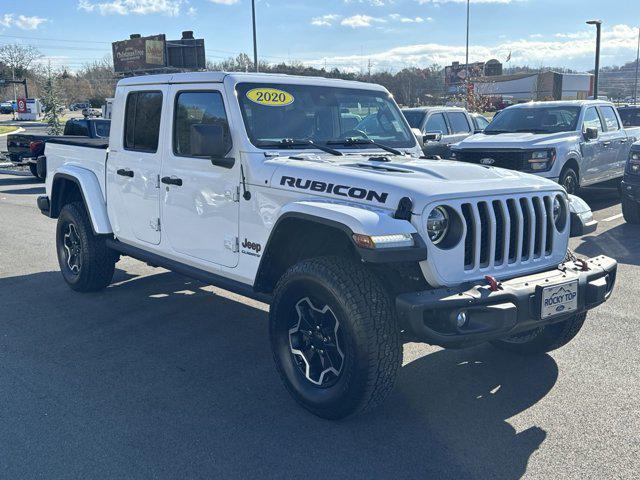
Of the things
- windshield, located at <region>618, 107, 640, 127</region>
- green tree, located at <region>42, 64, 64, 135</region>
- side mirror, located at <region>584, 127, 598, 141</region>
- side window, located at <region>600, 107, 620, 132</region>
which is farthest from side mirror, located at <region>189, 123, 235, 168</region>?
green tree, located at <region>42, 64, 64, 135</region>

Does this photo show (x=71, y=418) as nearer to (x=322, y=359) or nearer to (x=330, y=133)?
(x=322, y=359)

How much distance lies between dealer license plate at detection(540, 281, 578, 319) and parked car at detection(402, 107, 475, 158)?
31.1ft

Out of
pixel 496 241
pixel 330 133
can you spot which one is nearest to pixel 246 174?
pixel 330 133

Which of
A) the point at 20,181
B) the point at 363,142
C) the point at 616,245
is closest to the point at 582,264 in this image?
the point at 363,142

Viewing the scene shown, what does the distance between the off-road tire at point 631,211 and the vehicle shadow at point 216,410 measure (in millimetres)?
6004

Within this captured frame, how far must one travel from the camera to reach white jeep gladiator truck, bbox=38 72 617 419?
11.4 feet

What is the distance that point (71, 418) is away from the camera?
386 cm

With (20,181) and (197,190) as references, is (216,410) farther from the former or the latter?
(20,181)

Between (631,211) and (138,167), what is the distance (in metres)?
7.61

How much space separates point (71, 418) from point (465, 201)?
8.60ft

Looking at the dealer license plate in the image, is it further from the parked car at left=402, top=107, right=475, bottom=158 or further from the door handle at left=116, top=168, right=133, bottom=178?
the parked car at left=402, top=107, right=475, bottom=158

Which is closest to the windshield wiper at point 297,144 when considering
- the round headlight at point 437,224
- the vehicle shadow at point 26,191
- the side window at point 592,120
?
the round headlight at point 437,224

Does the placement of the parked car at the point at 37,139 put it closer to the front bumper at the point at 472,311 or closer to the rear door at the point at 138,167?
the rear door at the point at 138,167

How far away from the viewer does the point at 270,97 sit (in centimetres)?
473
